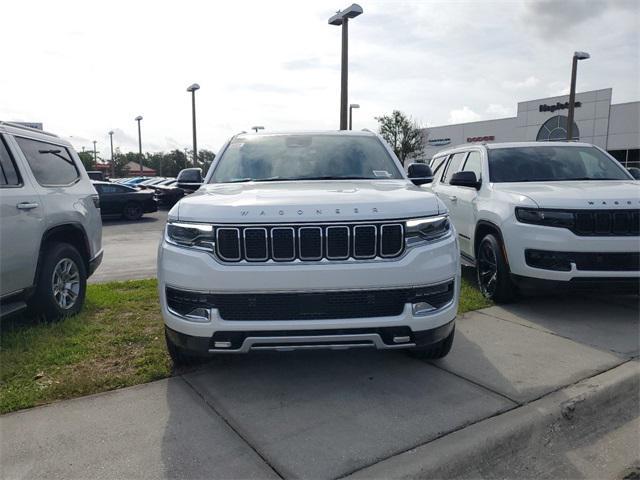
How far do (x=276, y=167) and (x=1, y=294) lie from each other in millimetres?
2427

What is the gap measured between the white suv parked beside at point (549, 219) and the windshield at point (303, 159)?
1.62 metres

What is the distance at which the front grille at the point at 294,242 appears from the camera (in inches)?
120

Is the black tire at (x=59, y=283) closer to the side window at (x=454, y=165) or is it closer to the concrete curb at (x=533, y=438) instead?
the concrete curb at (x=533, y=438)

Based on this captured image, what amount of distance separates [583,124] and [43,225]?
3858cm

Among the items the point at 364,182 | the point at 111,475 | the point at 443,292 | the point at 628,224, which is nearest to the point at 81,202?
the point at 364,182

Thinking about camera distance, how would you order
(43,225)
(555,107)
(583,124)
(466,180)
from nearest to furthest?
(43,225) → (466,180) → (583,124) → (555,107)

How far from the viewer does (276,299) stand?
9.86 ft

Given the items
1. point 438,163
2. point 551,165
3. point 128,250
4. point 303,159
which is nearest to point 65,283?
point 303,159

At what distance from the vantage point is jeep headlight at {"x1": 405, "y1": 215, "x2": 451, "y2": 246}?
3.16 metres

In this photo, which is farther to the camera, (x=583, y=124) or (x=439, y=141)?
(x=439, y=141)

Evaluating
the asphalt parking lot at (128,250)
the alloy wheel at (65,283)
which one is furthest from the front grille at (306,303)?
A: the asphalt parking lot at (128,250)

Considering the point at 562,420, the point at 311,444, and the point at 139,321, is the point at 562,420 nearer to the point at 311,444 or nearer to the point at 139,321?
the point at 311,444

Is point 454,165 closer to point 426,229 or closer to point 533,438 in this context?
point 426,229

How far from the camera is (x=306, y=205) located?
313 cm
